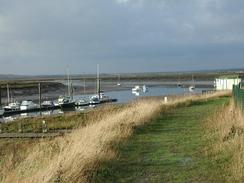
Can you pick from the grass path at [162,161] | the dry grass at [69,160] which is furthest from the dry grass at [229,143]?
the dry grass at [69,160]

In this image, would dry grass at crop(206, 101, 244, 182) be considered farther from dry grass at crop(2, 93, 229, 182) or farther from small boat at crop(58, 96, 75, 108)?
small boat at crop(58, 96, 75, 108)

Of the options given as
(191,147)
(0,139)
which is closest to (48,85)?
(0,139)

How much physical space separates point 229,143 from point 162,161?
5.85 feet

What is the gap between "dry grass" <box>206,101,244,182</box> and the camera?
33.3 feet

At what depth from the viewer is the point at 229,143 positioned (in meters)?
13.0

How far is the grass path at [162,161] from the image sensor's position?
10617 mm

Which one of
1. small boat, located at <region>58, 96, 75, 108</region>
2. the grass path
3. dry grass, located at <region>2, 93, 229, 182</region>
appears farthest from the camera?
small boat, located at <region>58, 96, 75, 108</region>

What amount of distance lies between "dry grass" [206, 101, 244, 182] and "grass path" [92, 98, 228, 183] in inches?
10.2

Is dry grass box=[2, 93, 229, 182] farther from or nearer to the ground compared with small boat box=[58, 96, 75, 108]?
farther from the ground

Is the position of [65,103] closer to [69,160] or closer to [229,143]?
[229,143]

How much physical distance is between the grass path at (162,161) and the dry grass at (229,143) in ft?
0.85

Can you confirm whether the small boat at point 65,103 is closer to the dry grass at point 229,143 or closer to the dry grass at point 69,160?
the dry grass at point 229,143

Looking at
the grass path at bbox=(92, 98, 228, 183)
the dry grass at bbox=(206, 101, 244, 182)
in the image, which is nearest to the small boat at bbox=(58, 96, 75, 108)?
the grass path at bbox=(92, 98, 228, 183)

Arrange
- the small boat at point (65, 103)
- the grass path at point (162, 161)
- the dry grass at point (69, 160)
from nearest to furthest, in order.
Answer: the dry grass at point (69, 160)
the grass path at point (162, 161)
the small boat at point (65, 103)
